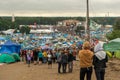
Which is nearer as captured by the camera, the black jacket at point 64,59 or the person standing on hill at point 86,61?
the person standing on hill at point 86,61

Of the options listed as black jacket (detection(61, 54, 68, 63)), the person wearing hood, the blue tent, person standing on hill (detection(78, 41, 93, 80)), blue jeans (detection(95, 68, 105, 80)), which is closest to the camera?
person standing on hill (detection(78, 41, 93, 80))

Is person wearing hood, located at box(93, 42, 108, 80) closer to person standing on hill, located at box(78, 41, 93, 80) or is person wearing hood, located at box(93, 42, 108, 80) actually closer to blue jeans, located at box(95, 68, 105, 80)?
blue jeans, located at box(95, 68, 105, 80)

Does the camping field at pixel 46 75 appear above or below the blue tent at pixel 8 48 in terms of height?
above

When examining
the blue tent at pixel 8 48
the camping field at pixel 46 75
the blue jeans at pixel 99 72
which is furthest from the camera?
the blue tent at pixel 8 48

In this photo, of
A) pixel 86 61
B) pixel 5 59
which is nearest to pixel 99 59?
pixel 86 61

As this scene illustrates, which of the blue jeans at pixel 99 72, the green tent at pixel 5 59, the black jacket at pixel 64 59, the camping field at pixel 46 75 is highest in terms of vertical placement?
the blue jeans at pixel 99 72

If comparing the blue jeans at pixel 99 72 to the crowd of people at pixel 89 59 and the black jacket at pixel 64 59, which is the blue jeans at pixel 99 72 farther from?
the black jacket at pixel 64 59

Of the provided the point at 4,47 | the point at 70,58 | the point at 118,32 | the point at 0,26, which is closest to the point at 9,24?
the point at 0,26

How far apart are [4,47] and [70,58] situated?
19.3 metres

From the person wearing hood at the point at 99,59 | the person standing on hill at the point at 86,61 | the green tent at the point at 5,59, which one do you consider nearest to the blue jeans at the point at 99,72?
the person wearing hood at the point at 99,59

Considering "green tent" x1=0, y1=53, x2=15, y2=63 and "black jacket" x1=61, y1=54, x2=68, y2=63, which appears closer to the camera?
"black jacket" x1=61, y1=54, x2=68, y2=63

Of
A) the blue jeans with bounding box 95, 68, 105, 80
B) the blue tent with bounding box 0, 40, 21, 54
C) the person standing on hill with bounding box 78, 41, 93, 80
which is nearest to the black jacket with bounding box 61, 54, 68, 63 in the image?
the blue jeans with bounding box 95, 68, 105, 80

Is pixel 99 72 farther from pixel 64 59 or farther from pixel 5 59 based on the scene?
pixel 5 59

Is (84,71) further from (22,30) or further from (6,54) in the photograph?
(22,30)
